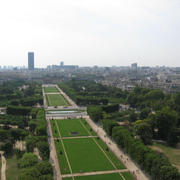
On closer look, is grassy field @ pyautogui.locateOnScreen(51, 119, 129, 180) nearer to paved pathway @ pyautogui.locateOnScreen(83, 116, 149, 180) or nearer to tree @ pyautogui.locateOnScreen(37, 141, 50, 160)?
paved pathway @ pyautogui.locateOnScreen(83, 116, 149, 180)

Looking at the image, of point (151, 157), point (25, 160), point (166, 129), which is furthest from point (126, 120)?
point (25, 160)

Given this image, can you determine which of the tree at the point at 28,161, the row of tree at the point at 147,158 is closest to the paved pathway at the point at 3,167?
the tree at the point at 28,161

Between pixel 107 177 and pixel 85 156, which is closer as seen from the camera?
pixel 107 177

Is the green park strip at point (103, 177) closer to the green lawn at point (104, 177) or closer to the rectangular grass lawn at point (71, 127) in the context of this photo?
the green lawn at point (104, 177)

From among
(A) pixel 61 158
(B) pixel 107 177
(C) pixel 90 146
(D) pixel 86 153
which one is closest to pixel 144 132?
(C) pixel 90 146

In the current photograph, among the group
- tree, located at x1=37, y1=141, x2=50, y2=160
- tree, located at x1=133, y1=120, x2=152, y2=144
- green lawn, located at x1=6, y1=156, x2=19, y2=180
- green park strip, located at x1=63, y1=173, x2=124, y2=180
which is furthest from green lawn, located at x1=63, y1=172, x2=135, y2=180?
tree, located at x1=133, y1=120, x2=152, y2=144

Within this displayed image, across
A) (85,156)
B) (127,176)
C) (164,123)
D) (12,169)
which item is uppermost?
(164,123)

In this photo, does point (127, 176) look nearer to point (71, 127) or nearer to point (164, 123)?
point (164, 123)
